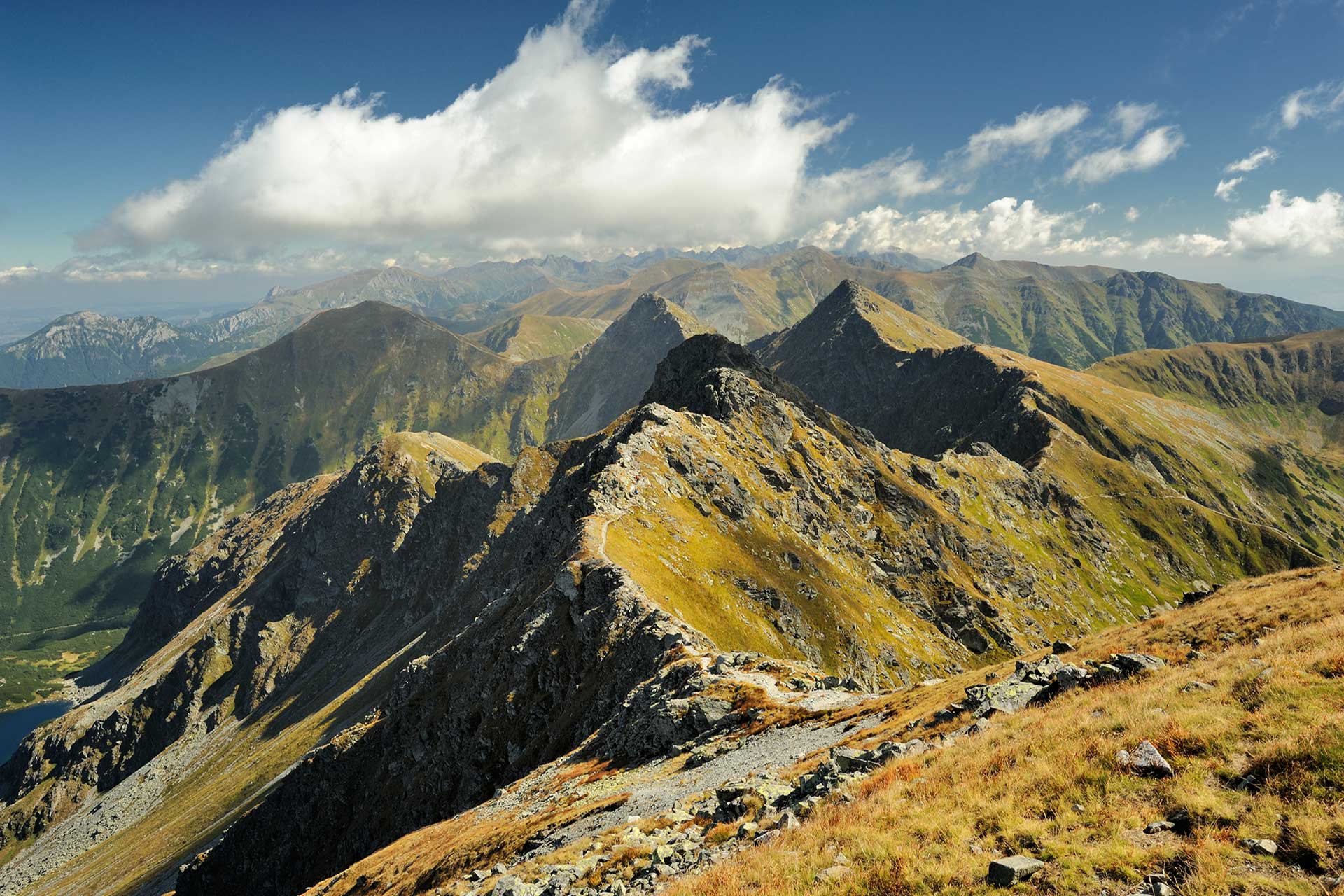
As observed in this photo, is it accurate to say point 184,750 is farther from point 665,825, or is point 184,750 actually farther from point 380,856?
point 665,825

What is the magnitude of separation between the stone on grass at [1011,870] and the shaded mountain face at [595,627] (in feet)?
A: 102

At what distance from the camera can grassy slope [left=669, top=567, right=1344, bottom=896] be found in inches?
489

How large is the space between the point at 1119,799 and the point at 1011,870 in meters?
4.24

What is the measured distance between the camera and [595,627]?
6331cm

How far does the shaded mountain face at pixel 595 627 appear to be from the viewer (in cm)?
6309

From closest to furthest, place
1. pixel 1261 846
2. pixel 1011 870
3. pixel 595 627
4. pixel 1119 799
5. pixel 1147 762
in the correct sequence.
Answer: pixel 1261 846 < pixel 1011 870 < pixel 1119 799 < pixel 1147 762 < pixel 595 627

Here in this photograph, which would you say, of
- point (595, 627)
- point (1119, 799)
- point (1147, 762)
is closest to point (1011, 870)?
point (1119, 799)

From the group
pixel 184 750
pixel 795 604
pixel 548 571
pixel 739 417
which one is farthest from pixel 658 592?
pixel 184 750

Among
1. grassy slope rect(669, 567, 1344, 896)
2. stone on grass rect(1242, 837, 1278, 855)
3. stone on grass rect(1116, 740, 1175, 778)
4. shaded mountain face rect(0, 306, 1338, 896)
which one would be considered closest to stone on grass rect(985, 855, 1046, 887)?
grassy slope rect(669, 567, 1344, 896)

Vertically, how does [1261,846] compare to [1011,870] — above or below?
above

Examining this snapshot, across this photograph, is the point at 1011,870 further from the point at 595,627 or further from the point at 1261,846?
the point at 595,627

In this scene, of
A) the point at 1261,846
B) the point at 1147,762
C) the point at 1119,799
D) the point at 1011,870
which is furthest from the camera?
the point at 1147,762

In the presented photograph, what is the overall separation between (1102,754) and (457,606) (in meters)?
138

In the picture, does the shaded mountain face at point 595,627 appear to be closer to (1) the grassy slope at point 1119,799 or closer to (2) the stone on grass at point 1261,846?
(1) the grassy slope at point 1119,799
